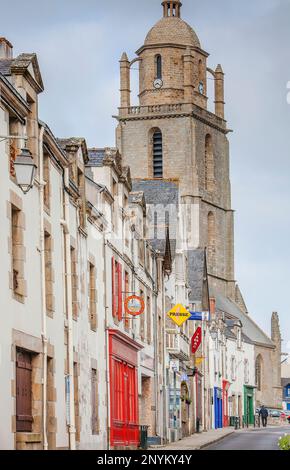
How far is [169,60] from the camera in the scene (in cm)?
13438

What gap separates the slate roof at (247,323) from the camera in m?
126

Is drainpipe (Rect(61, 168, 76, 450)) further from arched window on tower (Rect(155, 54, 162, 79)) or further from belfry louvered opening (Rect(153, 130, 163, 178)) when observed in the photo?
arched window on tower (Rect(155, 54, 162, 79))

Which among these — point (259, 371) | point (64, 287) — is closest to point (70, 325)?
A: point (64, 287)

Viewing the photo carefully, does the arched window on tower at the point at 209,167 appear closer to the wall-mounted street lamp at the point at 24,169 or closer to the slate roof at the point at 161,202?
the slate roof at the point at 161,202

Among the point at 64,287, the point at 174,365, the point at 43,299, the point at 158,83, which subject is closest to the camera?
the point at 43,299

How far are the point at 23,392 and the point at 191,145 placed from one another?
104m

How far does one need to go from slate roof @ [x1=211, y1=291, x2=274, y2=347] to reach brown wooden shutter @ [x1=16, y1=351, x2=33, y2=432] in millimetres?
99042

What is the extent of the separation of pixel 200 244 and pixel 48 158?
9700 centimetres

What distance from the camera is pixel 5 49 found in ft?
94.6

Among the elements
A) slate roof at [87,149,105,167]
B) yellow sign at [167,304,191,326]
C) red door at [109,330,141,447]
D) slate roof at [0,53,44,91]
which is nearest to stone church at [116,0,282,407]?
yellow sign at [167,304,191,326]

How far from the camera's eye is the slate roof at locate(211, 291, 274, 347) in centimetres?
12632

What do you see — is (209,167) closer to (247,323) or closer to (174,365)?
(247,323)
